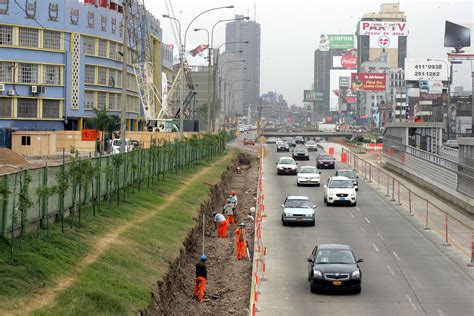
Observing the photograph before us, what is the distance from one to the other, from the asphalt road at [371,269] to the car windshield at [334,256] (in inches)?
41.3

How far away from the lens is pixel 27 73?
94.6 m

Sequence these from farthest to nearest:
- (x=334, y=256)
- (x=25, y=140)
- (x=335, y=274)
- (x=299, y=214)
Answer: (x=25, y=140) < (x=299, y=214) < (x=334, y=256) < (x=335, y=274)

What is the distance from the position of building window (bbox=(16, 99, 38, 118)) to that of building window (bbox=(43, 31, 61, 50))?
270 inches

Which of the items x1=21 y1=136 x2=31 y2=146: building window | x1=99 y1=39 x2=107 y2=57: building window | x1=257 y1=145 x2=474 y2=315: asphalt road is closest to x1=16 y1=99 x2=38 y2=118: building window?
x1=99 y1=39 x2=107 y2=57: building window

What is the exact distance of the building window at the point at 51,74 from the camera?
96.8 meters

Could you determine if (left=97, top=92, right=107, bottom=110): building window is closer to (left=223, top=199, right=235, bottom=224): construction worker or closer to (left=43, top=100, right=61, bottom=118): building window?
(left=43, top=100, right=61, bottom=118): building window

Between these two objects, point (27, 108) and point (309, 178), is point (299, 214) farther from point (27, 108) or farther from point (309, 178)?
point (27, 108)

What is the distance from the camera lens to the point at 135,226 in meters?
29.4

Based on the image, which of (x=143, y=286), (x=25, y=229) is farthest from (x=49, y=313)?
(x=25, y=229)

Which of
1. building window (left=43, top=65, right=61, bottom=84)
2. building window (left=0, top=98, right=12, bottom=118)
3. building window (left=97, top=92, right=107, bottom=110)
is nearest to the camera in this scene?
building window (left=0, top=98, right=12, bottom=118)

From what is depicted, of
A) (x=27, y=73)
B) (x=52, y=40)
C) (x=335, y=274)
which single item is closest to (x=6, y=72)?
(x=27, y=73)

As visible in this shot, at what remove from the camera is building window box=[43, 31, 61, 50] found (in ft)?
A: 316

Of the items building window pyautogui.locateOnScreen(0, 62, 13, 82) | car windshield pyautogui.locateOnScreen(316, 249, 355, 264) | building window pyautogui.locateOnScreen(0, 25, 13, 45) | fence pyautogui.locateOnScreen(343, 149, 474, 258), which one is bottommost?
fence pyautogui.locateOnScreen(343, 149, 474, 258)

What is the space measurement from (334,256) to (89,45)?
86110mm
